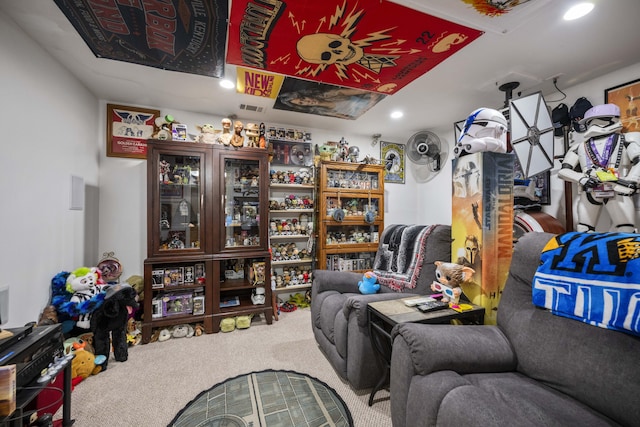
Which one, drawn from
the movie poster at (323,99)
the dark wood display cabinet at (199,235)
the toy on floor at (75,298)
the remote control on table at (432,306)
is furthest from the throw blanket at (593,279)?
the toy on floor at (75,298)

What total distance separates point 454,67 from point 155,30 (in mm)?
2178

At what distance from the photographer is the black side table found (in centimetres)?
126

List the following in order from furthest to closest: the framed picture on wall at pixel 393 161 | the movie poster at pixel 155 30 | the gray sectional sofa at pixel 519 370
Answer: the framed picture on wall at pixel 393 161
the movie poster at pixel 155 30
the gray sectional sofa at pixel 519 370

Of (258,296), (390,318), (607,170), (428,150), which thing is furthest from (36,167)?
(607,170)

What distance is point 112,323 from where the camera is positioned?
75.9 inches

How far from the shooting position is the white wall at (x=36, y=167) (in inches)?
61.1

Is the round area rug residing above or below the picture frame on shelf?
below

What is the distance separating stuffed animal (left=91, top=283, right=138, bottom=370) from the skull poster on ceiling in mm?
2029

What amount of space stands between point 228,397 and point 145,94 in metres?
2.74

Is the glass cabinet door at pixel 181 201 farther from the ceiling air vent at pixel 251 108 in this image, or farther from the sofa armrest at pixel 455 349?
the sofa armrest at pixel 455 349

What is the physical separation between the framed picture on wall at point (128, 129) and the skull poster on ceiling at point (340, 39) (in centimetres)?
153

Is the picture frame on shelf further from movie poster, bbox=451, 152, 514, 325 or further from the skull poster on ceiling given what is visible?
movie poster, bbox=451, 152, 514, 325

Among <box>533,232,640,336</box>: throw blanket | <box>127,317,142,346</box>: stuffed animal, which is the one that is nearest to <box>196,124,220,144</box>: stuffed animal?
<box>127,317,142,346</box>: stuffed animal

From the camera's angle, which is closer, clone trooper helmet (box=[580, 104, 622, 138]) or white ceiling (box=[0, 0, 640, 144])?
white ceiling (box=[0, 0, 640, 144])
